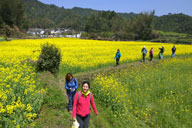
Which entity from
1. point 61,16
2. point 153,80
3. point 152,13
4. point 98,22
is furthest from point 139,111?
point 61,16

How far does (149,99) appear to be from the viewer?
8531 mm

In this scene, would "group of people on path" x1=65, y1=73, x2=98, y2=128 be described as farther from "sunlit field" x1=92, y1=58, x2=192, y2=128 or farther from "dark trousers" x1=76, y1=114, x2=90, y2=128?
"sunlit field" x1=92, y1=58, x2=192, y2=128

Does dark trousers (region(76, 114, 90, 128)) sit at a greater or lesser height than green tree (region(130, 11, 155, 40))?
lesser

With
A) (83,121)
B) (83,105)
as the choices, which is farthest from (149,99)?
(83,105)

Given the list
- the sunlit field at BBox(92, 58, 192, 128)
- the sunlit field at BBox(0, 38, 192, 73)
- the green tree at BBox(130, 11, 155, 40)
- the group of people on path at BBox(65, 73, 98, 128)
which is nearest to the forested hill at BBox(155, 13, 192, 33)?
the green tree at BBox(130, 11, 155, 40)

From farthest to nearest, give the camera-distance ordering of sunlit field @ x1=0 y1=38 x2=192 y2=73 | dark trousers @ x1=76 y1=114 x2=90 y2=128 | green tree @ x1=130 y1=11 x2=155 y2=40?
1. green tree @ x1=130 y1=11 x2=155 y2=40
2. sunlit field @ x1=0 y1=38 x2=192 y2=73
3. dark trousers @ x1=76 y1=114 x2=90 y2=128

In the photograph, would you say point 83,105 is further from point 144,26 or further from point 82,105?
point 144,26

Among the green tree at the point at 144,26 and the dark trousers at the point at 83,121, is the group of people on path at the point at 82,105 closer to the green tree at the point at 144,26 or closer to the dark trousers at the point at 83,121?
the dark trousers at the point at 83,121

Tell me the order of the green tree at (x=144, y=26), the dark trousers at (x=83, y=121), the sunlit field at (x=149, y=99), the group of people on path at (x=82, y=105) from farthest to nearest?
the green tree at (x=144, y=26) < the sunlit field at (x=149, y=99) < the dark trousers at (x=83, y=121) < the group of people on path at (x=82, y=105)

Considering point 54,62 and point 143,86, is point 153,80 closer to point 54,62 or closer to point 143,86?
point 143,86

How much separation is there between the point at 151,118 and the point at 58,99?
14.1 ft

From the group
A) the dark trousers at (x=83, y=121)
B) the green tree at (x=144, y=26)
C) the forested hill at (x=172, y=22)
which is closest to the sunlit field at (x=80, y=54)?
the dark trousers at (x=83, y=121)

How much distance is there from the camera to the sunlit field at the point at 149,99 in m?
6.97

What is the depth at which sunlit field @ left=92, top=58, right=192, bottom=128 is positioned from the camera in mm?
6966
